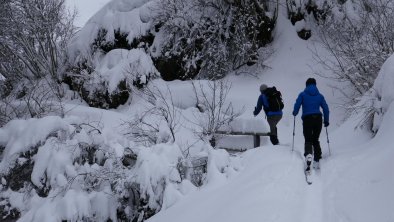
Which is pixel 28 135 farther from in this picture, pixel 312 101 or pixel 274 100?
pixel 312 101

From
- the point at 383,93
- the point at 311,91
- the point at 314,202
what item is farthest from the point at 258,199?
the point at 383,93

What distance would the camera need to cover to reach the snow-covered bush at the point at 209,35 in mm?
17984

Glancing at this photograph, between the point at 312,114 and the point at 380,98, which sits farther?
the point at 380,98

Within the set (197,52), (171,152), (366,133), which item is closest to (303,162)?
(366,133)

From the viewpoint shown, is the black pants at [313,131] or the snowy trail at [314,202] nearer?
the snowy trail at [314,202]

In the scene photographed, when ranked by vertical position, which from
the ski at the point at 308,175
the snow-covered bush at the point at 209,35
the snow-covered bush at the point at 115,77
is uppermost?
the snow-covered bush at the point at 209,35

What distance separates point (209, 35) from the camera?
18484 millimetres

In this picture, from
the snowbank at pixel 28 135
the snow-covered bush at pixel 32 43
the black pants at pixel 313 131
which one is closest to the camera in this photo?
the snowbank at pixel 28 135

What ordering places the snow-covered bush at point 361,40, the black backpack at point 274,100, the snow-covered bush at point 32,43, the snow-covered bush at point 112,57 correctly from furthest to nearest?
the snow-covered bush at point 32,43 → the snow-covered bush at point 112,57 → the snow-covered bush at point 361,40 → the black backpack at point 274,100

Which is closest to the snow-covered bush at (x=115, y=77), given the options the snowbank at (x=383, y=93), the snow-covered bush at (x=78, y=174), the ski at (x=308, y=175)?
the snow-covered bush at (x=78, y=174)

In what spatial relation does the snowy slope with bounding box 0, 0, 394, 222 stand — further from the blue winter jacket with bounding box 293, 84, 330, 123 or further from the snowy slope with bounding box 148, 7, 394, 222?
the blue winter jacket with bounding box 293, 84, 330, 123

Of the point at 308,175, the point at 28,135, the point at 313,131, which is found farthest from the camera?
the point at 313,131

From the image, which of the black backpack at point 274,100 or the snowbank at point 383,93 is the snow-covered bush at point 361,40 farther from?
the black backpack at point 274,100

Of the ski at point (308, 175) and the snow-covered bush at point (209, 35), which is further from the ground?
the snow-covered bush at point (209, 35)
